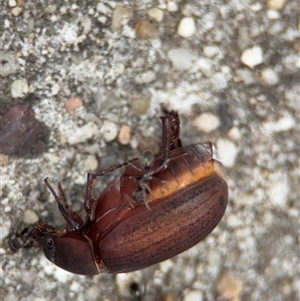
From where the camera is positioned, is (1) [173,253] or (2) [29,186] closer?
(1) [173,253]

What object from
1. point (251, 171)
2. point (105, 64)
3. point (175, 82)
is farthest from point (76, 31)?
point (251, 171)

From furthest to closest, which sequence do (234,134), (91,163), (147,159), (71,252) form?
(234,134), (91,163), (71,252), (147,159)

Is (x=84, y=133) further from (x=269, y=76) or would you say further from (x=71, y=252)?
(x=269, y=76)

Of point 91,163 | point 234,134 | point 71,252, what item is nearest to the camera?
point 71,252

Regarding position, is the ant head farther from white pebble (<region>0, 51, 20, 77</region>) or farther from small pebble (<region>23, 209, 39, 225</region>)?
white pebble (<region>0, 51, 20, 77</region>)

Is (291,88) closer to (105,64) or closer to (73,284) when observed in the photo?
(105,64)

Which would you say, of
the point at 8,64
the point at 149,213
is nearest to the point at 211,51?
the point at 149,213

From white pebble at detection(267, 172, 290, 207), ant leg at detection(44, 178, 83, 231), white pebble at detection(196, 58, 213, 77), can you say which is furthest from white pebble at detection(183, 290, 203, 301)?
white pebble at detection(196, 58, 213, 77)
